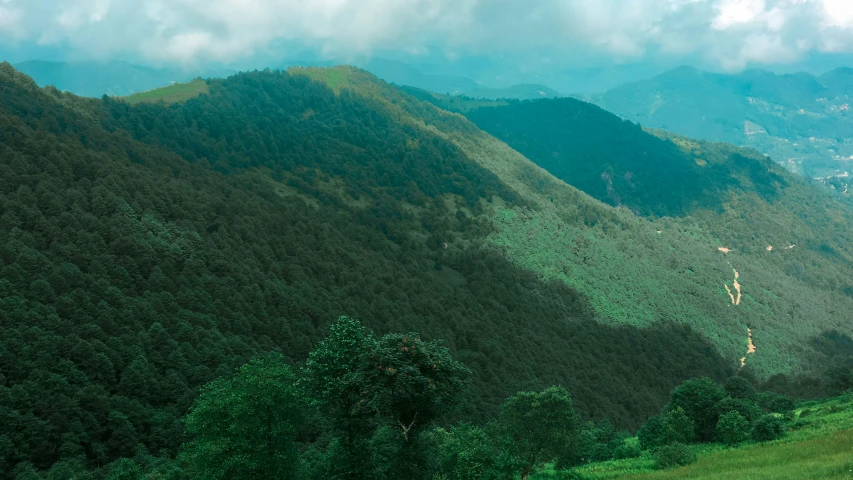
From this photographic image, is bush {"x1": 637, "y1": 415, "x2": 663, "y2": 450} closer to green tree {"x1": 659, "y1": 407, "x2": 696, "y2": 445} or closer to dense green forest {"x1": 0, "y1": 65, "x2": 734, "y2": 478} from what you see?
green tree {"x1": 659, "y1": 407, "x2": 696, "y2": 445}

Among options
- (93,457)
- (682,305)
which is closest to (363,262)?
(93,457)

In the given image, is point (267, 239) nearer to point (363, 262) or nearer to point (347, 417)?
point (363, 262)

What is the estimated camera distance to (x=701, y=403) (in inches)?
2368

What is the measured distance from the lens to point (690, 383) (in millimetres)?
65375

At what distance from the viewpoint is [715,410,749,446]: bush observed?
49.6m

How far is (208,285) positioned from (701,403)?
76905 mm

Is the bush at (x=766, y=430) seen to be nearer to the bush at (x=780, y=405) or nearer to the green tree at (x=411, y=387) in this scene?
the green tree at (x=411, y=387)

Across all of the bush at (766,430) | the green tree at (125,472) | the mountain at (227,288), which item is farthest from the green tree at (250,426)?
the bush at (766,430)

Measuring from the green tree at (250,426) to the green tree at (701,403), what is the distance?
46.4 m

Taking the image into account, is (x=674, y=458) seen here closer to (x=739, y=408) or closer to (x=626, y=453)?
(x=626, y=453)

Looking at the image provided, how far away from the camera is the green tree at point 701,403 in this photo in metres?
59.3

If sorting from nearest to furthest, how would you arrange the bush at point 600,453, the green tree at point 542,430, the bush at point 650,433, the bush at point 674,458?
the green tree at point 542,430 → the bush at point 674,458 → the bush at point 600,453 → the bush at point 650,433

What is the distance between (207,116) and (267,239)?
80.7 meters

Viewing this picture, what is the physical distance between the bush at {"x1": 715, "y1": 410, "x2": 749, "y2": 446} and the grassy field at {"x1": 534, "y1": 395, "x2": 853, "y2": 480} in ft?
4.52
